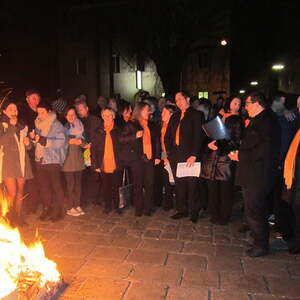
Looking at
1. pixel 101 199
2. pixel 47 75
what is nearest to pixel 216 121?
pixel 101 199

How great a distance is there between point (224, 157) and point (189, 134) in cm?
73

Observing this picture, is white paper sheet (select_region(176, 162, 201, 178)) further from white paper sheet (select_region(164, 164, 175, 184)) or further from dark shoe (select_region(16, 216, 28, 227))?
dark shoe (select_region(16, 216, 28, 227))

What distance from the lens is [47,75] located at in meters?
27.8

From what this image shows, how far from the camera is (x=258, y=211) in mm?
4859

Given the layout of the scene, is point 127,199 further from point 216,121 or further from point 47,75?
point 47,75

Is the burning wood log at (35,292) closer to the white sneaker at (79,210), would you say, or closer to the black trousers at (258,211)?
the black trousers at (258,211)

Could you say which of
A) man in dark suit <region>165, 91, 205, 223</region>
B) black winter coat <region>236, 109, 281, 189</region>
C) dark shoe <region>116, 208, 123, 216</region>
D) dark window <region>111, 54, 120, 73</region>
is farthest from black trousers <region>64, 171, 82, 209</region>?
dark window <region>111, 54, 120, 73</region>

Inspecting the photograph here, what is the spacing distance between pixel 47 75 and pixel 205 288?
1038 inches

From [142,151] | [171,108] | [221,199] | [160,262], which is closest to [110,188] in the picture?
[142,151]

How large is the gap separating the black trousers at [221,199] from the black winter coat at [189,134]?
2.05ft

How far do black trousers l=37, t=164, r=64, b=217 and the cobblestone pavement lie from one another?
34 cm

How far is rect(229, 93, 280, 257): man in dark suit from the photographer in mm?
4695

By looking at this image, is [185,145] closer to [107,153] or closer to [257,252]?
[107,153]

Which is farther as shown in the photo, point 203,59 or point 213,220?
point 203,59
